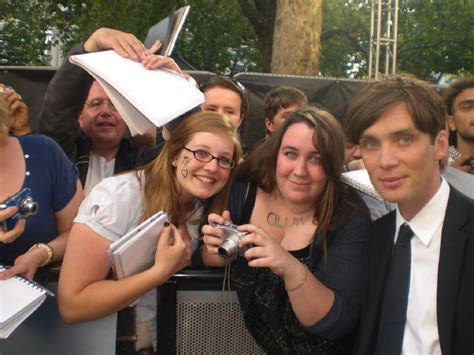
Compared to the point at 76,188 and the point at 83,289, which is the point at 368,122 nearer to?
the point at 83,289

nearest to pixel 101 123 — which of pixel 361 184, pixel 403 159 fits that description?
pixel 361 184

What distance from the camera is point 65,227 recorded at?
233 centimetres

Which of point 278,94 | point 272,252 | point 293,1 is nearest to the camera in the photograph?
point 272,252

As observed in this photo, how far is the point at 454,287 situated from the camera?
169 centimetres

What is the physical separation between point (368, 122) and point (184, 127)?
0.72m

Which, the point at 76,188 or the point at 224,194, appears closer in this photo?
the point at 224,194

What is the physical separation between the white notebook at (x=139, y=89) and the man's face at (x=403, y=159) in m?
0.69

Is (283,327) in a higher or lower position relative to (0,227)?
lower

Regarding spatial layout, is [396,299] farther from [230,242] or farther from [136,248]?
[136,248]

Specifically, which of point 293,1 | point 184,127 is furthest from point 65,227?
point 293,1

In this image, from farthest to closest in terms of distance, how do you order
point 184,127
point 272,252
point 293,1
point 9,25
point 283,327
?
point 9,25 → point 293,1 → point 184,127 → point 283,327 → point 272,252

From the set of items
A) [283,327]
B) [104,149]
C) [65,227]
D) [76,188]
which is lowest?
[283,327]

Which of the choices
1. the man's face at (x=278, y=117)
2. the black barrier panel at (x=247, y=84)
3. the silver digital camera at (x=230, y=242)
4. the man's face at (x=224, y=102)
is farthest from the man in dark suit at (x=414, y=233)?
A: the black barrier panel at (x=247, y=84)

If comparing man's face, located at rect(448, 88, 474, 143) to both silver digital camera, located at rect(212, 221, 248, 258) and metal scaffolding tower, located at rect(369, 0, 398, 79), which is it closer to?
silver digital camera, located at rect(212, 221, 248, 258)
